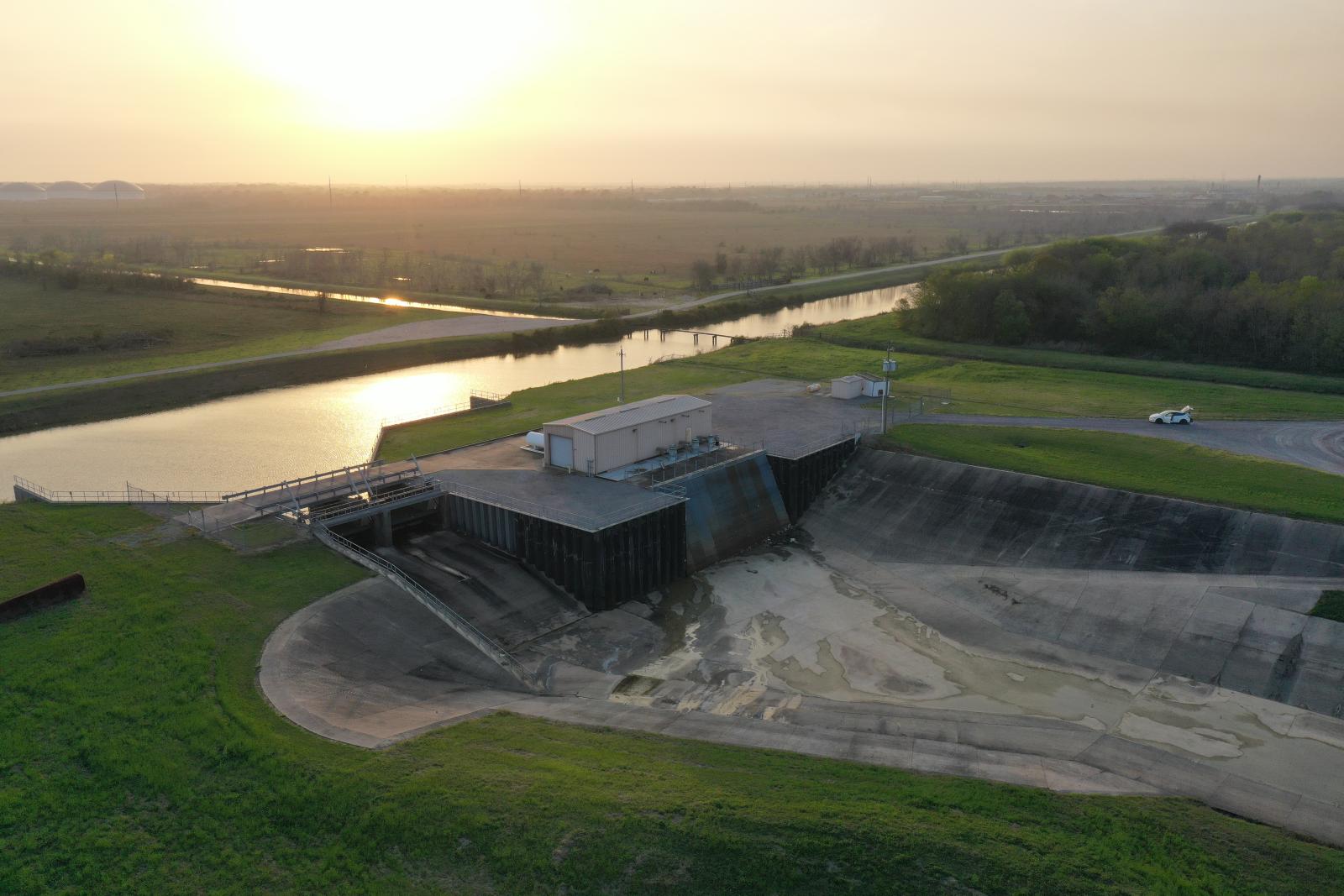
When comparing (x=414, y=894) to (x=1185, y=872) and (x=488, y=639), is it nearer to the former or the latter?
(x=488, y=639)

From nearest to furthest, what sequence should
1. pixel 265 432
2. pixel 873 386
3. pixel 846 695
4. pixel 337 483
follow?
pixel 846 695 < pixel 337 483 < pixel 873 386 < pixel 265 432

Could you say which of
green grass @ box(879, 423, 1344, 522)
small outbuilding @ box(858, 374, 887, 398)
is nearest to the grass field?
small outbuilding @ box(858, 374, 887, 398)

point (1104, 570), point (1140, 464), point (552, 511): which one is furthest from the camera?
point (1140, 464)

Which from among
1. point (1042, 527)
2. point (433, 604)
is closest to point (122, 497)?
point (433, 604)

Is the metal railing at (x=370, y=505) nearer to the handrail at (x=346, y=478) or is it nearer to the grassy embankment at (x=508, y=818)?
the handrail at (x=346, y=478)

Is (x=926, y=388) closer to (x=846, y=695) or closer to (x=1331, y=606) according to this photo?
(x=1331, y=606)
